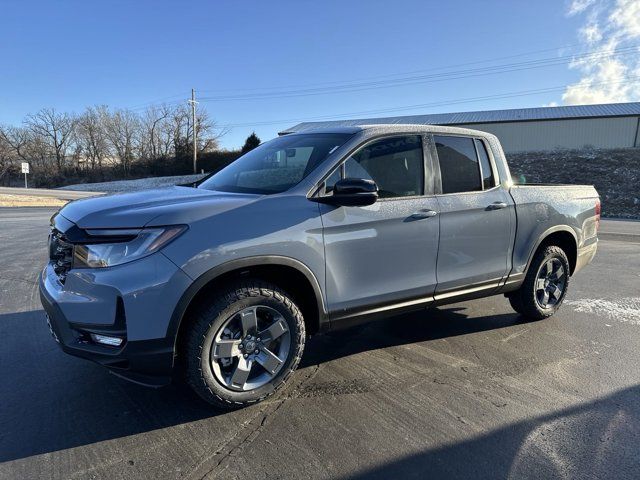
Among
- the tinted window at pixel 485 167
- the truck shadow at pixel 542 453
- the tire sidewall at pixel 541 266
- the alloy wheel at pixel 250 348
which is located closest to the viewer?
the truck shadow at pixel 542 453

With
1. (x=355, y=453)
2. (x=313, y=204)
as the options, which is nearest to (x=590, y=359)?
(x=355, y=453)

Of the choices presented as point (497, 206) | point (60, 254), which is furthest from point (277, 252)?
point (497, 206)

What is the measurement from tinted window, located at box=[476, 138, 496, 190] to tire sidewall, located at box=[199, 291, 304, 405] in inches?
90.4

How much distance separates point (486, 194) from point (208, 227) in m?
2.63

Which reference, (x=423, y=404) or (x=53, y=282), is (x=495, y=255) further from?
(x=53, y=282)

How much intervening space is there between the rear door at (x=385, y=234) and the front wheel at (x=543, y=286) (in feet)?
5.04

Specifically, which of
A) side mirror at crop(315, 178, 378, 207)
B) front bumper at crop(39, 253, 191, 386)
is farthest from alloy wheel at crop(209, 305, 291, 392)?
side mirror at crop(315, 178, 378, 207)

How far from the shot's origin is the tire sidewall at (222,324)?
289 centimetres

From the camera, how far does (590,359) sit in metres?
4.04

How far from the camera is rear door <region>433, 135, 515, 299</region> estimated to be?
391cm

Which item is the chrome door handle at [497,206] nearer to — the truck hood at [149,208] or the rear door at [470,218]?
the rear door at [470,218]

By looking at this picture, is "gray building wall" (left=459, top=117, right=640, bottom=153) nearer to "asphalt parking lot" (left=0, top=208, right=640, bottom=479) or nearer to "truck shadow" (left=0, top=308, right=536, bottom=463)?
"asphalt parking lot" (left=0, top=208, right=640, bottom=479)

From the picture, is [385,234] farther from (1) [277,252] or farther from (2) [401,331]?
(2) [401,331]

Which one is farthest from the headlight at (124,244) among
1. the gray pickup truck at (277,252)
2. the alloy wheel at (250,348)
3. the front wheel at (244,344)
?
the alloy wheel at (250,348)
